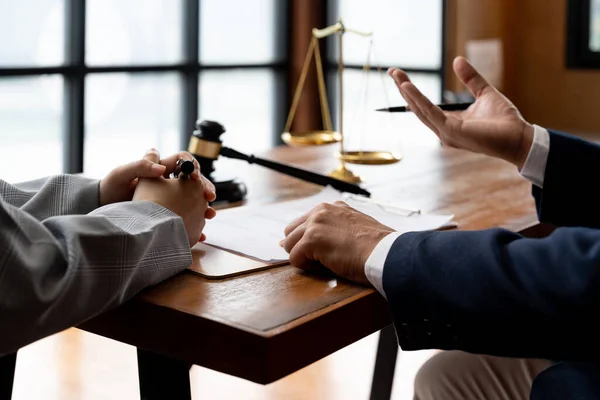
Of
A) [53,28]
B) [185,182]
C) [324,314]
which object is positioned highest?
[53,28]

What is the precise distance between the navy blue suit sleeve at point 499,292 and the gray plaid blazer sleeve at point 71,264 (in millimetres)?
317

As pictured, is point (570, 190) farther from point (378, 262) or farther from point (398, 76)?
point (378, 262)

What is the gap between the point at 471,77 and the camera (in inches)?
65.6

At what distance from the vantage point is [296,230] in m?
1.26

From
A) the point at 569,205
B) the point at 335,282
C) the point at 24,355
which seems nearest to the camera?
the point at 335,282

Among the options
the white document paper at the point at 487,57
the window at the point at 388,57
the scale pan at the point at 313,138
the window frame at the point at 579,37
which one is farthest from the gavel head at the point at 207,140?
the window frame at the point at 579,37

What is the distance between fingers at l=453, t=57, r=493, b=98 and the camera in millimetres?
1654

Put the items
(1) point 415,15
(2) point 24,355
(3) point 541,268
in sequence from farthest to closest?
(1) point 415,15 → (2) point 24,355 → (3) point 541,268

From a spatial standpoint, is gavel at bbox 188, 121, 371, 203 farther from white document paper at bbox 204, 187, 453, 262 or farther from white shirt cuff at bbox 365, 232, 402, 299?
white shirt cuff at bbox 365, 232, 402, 299

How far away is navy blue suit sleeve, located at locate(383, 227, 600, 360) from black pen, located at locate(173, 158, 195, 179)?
1.17 ft

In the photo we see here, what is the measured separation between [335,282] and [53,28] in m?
3.06

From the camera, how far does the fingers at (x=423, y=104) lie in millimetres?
1563

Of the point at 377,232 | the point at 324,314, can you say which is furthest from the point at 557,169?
the point at 324,314

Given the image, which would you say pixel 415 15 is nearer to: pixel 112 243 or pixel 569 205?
pixel 569 205
